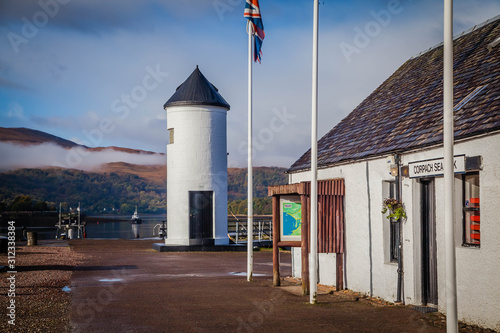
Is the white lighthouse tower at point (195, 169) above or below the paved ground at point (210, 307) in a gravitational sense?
above

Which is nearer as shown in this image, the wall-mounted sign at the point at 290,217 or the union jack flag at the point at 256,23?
the wall-mounted sign at the point at 290,217

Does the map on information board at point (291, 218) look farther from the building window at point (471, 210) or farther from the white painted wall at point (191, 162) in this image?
the white painted wall at point (191, 162)

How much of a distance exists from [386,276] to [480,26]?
22.3 feet

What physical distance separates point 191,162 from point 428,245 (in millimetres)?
21095

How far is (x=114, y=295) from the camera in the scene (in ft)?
48.6

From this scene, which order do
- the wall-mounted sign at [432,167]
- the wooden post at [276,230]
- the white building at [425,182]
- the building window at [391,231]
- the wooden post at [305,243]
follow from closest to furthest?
the white building at [425,182], the wall-mounted sign at [432,167], the building window at [391,231], the wooden post at [305,243], the wooden post at [276,230]

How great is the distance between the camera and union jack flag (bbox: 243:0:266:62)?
17.3 metres

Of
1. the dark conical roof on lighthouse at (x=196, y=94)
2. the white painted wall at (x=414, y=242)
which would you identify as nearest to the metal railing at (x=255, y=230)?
the dark conical roof on lighthouse at (x=196, y=94)

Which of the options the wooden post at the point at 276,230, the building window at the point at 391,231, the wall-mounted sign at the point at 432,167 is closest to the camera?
the wall-mounted sign at the point at 432,167

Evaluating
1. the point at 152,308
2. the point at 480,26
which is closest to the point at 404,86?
the point at 480,26

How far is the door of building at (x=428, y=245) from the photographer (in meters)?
12.1

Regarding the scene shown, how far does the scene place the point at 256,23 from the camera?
17516 millimetres

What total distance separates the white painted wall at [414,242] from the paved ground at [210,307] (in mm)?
675

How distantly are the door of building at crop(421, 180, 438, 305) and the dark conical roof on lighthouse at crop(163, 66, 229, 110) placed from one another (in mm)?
20982
